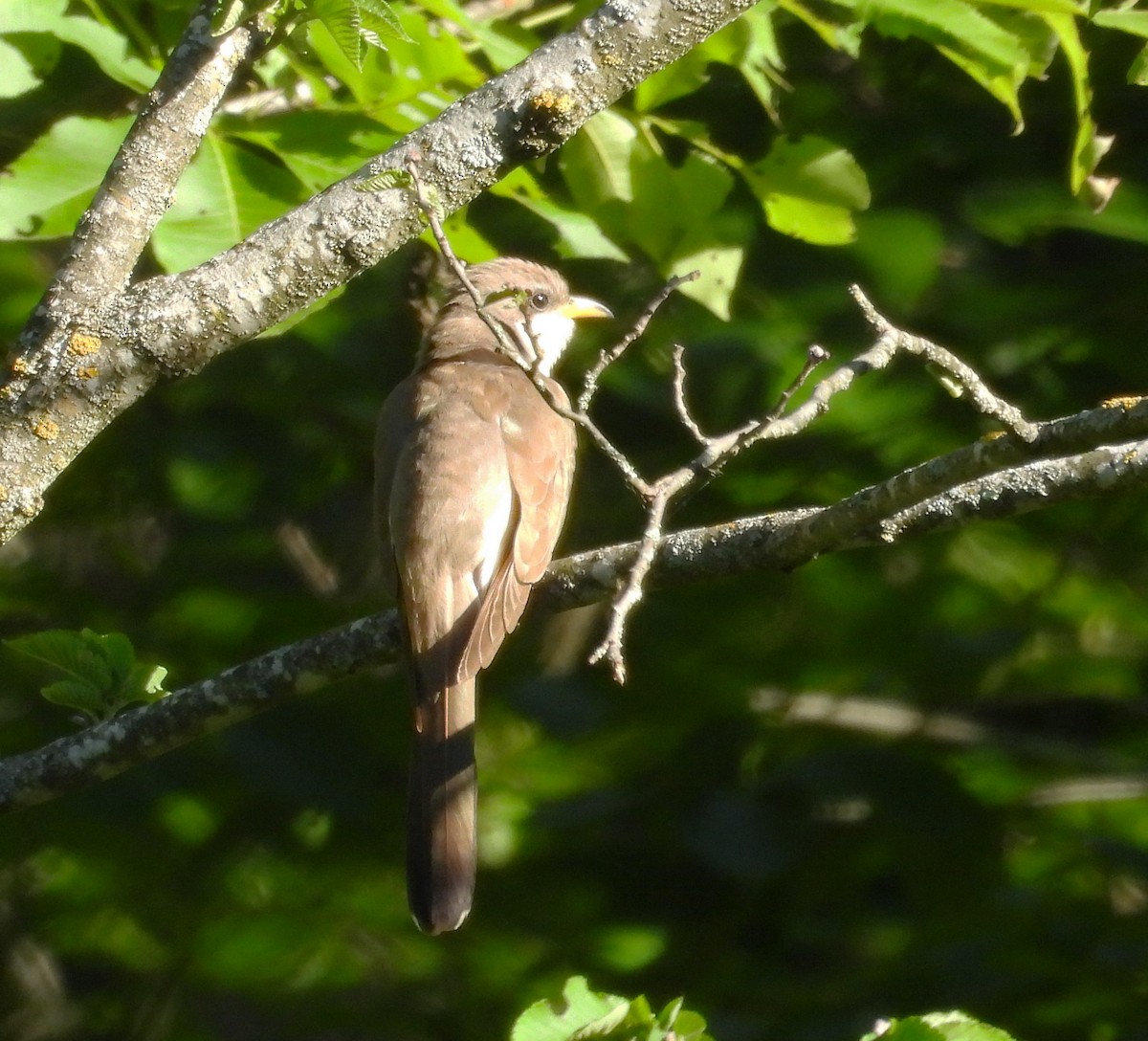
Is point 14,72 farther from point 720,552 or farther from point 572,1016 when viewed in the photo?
point 572,1016

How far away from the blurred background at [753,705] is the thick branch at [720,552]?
1.07 meters

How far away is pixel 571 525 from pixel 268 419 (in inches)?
42.9

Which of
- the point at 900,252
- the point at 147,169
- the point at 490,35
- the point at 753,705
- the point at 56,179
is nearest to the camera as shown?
the point at 147,169

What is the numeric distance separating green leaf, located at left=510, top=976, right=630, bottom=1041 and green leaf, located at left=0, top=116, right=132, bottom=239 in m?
1.89

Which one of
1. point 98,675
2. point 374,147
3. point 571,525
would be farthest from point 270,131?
point 571,525

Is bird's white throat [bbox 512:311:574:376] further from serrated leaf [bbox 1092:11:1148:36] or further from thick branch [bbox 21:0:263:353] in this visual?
thick branch [bbox 21:0:263:353]

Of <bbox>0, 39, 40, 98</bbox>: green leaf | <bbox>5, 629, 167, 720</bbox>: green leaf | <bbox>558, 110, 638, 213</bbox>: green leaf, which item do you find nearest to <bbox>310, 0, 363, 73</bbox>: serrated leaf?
<bbox>0, 39, 40, 98</bbox>: green leaf

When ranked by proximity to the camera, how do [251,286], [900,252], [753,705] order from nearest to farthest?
1. [251,286]
2. [900,252]
3. [753,705]

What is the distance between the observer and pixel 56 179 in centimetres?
345

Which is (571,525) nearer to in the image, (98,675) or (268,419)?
(268,419)

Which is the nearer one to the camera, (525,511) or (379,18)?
(379,18)

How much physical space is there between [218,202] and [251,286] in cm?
86

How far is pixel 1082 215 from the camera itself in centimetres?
467

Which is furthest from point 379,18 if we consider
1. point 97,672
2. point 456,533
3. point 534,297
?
point 534,297
